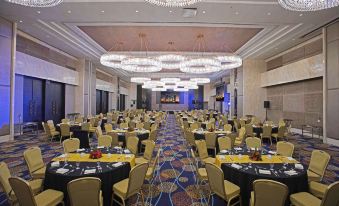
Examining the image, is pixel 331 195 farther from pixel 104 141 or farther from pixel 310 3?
pixel 104 141

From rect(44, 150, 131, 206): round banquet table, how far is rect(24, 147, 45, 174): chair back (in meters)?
0.83

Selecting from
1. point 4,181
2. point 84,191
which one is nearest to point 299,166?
point 84,191

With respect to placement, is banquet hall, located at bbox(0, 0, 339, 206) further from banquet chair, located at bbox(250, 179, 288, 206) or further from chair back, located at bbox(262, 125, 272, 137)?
chair back, located at bbox(262, 125, 272, 137)

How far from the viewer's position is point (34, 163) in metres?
4.04

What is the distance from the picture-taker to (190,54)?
1466 centimetres

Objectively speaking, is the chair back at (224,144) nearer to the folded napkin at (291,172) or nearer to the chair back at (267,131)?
the folded napkin at (291,172)

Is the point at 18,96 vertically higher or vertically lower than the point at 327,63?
lower

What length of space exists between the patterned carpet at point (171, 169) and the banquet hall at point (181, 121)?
1.5 inches

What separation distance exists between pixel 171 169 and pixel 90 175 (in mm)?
2832

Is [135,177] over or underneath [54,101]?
underneath

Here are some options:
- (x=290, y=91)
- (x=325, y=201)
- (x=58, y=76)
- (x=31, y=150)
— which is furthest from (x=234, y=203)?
(x=58, y=76)

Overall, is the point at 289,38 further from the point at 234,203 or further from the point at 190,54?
the point at 234,203

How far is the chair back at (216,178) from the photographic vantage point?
119 inches

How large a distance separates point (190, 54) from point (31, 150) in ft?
40.1
